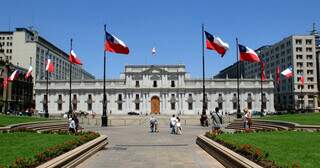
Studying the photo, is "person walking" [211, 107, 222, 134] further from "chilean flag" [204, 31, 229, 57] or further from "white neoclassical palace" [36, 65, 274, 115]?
"white neoclassical palace" [36, 65, 274, 115]

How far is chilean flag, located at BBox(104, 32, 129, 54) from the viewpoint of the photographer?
32.6 m

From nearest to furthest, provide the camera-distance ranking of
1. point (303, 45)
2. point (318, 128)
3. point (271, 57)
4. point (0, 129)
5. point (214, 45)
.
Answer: point (318, 128), point (0, 129), point (214, 45), point (303, 45), point (271, 57)

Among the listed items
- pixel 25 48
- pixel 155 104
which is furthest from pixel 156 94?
pixel 25 48

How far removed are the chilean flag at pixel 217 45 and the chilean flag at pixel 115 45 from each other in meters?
7.39

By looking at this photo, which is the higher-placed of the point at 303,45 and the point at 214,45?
the point at 303,45

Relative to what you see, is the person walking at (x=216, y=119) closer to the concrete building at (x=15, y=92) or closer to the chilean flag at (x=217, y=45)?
the chilean flag at (x=217, y=45)

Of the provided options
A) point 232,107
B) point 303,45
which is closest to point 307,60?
point 303,45

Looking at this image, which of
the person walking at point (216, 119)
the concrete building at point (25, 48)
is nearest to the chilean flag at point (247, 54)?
the person walking at point (216, 119)

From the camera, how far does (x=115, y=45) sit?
3284cm

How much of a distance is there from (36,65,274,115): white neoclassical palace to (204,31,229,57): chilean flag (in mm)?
67346

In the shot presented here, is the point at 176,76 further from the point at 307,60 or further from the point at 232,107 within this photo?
the point at 307,60

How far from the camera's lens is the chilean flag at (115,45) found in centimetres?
3262

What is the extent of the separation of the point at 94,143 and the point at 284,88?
109534 millimetres

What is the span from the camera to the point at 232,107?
10081 cm
